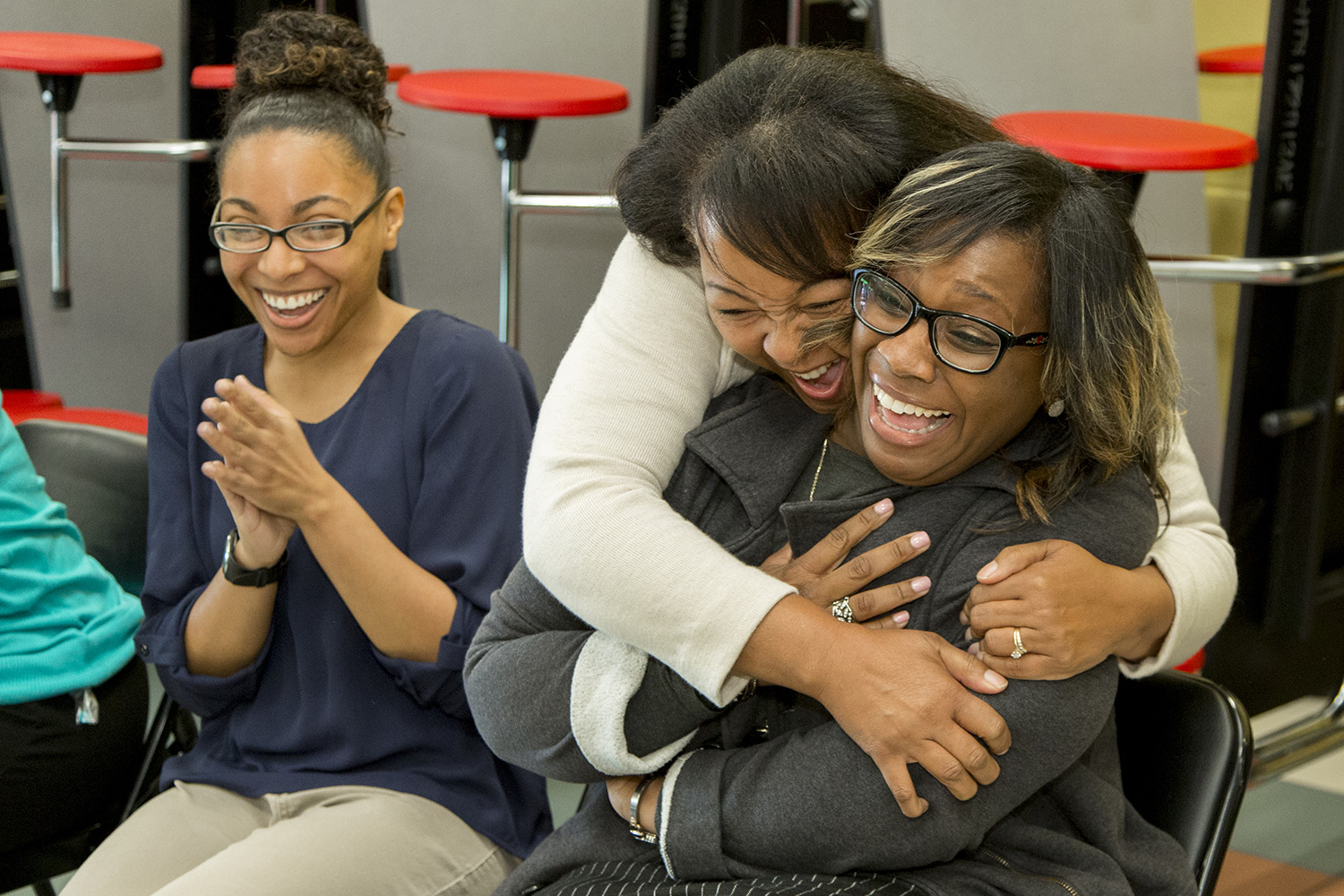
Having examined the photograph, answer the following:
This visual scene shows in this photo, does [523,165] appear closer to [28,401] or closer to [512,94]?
[512,94]

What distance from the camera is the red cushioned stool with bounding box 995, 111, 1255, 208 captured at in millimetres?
2326

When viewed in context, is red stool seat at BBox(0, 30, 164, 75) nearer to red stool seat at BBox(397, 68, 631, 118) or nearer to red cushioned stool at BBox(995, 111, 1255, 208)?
red stool seat at BBox(397, 68, 631, 118)

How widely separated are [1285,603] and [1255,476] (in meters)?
0.29

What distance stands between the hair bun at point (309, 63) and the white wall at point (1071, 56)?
55.4 inches

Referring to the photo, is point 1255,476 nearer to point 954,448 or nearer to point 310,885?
point 954,448

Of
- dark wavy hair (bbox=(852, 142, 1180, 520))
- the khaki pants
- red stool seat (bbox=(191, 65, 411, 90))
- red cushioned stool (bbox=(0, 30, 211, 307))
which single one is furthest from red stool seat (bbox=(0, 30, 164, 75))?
dark wavy hair (bbox=(852, 142, 1180, 520))

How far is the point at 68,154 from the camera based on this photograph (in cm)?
366

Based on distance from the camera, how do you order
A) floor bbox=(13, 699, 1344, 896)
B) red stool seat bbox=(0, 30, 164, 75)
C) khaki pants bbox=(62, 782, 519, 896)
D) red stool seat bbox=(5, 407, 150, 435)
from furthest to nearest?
red stool seat bbox=(0, 30, 164, 75)
red stool seat bbox=(5, 407, 150, 435)
floor bbox=(13, 699, 1344, 896)
khaki pants bbox=(62, 782, 519, 896)

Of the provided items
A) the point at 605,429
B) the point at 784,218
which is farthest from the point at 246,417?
the point at 784,218

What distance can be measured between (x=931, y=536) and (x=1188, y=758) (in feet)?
1.34

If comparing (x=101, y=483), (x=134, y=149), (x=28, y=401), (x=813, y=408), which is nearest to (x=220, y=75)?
(x=134, y=149)

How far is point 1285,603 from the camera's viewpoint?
2.81 m

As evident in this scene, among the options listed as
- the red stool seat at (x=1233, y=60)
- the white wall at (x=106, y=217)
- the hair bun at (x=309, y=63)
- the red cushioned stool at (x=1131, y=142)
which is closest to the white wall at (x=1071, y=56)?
the red stool seat at (x=1233, y=60)

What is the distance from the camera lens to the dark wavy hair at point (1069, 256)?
110cm
